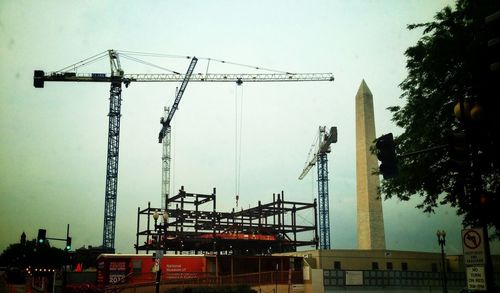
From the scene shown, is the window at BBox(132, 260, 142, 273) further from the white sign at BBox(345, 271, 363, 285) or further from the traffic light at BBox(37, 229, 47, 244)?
the white sign at BBox(345, 271, 363, 285)

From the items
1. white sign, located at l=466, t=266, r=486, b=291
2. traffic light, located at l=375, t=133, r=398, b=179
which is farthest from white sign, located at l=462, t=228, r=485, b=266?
traffic light, located at l=375, t=133, r=398, b=179

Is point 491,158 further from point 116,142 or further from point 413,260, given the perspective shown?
point 116,142

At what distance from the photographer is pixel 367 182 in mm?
47719

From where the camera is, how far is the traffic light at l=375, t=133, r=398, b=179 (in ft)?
42.0

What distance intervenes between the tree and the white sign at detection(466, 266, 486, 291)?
9350 millimetres

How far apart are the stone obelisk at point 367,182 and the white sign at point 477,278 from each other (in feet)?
118

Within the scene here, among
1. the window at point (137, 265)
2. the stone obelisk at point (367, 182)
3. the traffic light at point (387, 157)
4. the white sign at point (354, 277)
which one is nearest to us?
the traffic light at point (387, 157)

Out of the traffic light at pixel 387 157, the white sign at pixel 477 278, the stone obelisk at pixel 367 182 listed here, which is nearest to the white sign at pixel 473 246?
the white sign at pixel 477 278

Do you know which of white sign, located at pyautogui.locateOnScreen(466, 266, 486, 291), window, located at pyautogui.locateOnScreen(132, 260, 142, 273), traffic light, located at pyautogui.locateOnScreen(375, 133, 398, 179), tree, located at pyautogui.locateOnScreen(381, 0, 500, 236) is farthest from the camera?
window, located at pyautogui.locateOnScreen(132, 260, 142, 273)

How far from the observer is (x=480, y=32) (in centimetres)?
2120

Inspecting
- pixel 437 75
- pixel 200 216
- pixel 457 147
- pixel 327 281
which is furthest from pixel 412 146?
pixel 200 216

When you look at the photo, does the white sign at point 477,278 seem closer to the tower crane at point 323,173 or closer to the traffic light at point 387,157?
the traffic light at point 387,157

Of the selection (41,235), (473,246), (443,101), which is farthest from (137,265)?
(473,246)

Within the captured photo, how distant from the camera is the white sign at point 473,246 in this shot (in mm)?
11375
